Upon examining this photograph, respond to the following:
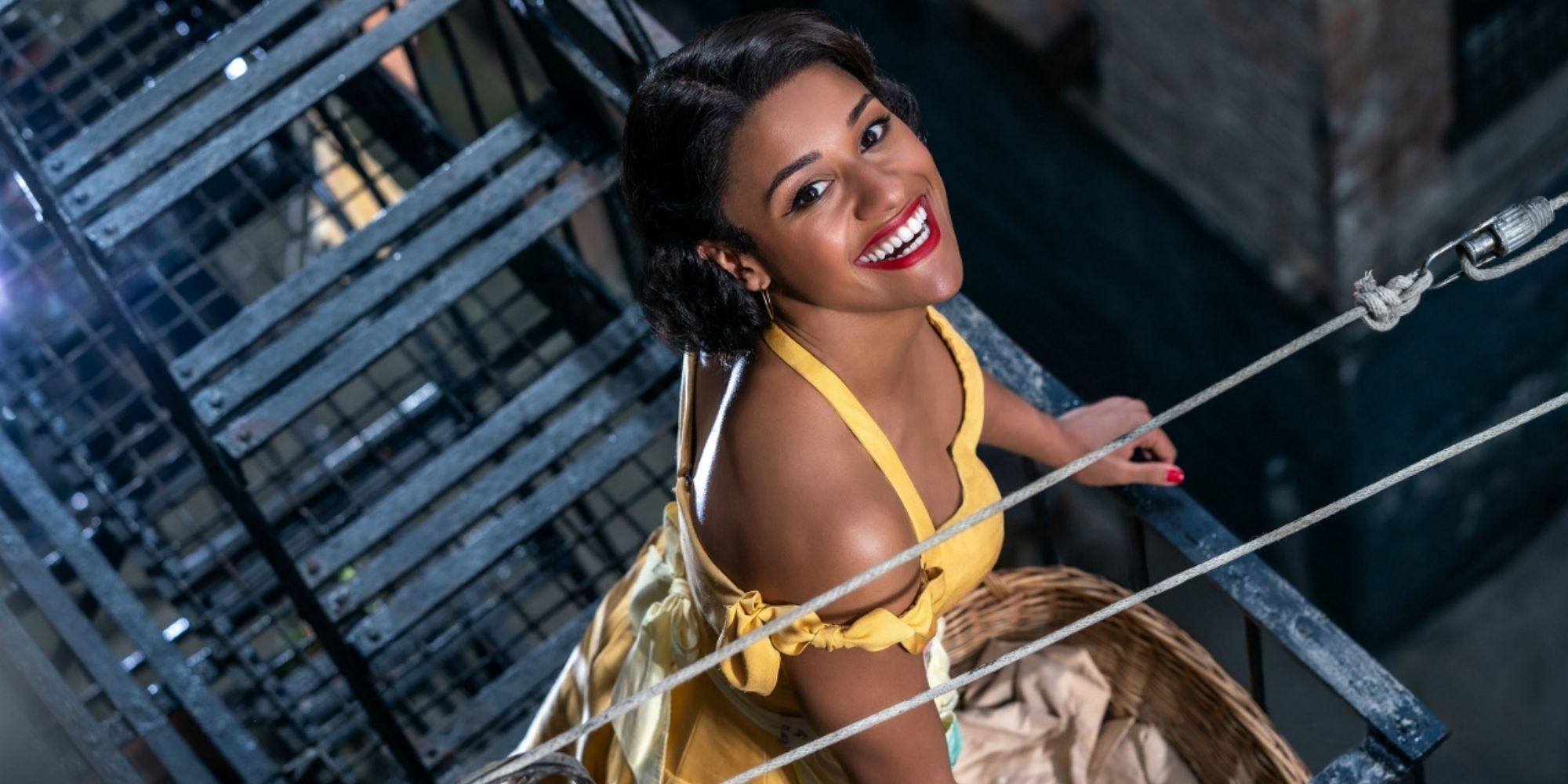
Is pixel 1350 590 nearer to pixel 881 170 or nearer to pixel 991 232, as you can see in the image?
pixel 991 232

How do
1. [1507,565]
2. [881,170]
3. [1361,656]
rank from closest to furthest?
[881,170], [1361,656], [1507,565]

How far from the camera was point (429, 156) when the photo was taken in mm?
4758

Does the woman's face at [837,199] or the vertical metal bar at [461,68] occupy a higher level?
the vertical metal bar at [461,68]

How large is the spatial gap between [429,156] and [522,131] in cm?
82

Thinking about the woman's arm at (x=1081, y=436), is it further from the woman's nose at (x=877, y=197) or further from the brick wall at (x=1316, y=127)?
the brick wall at (x=1316, y=127)

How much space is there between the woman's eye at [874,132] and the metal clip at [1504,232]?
2.51 ft

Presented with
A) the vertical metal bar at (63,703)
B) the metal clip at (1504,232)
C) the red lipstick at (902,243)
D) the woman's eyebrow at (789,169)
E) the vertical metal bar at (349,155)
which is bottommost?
the metal clip at (1504,232)

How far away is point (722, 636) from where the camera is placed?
2.38 metres

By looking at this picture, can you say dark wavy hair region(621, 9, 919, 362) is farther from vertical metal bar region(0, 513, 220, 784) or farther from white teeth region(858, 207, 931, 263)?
vertical metal bar region(0, 513, 220, 784)

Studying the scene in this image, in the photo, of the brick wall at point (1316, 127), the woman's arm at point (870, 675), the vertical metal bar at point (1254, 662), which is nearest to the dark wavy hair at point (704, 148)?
the woman's arm at point (870, 675)

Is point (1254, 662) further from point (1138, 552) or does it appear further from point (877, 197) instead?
point (877, 197)

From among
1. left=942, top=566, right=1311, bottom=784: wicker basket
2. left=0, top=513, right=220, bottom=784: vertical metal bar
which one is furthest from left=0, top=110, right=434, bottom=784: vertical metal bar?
left=942, top=566, right=1311, bottom=784: wicker basket

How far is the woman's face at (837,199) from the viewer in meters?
2.17

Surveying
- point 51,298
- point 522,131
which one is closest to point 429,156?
point 522,131
